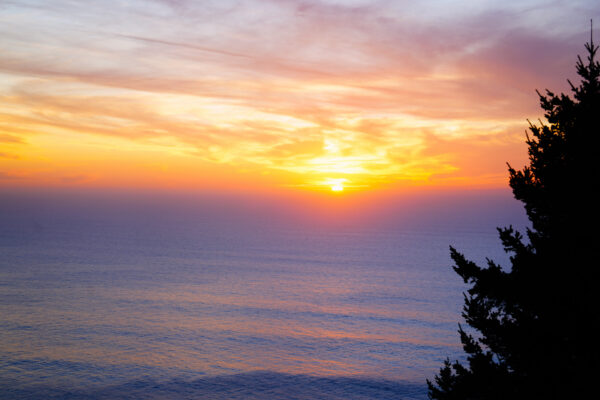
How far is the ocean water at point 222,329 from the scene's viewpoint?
52.8m

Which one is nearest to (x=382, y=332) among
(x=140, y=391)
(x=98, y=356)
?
(x=140, y=391)

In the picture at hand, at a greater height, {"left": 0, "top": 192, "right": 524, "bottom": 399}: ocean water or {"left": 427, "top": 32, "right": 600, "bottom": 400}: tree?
{"left": 427, "top": 32, "right": 600, "bottom": 400}: tree

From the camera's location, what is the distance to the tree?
9023 mm

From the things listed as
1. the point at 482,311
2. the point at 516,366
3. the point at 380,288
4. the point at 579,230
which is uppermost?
the point at 579,230

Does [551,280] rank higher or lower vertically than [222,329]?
higher

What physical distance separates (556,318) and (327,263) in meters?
150

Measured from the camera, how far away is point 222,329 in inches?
3002

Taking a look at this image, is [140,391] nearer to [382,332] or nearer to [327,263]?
[382,332]

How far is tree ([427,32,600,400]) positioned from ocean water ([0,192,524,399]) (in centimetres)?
4370

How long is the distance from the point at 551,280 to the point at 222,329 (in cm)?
7284

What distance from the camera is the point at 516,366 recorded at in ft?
32.3

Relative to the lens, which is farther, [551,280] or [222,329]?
[222,329]

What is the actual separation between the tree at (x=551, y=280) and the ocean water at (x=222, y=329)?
143 ft

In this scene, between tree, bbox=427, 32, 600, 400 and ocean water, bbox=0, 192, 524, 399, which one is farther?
ocean water, bbox=0, 192, 524, 399
